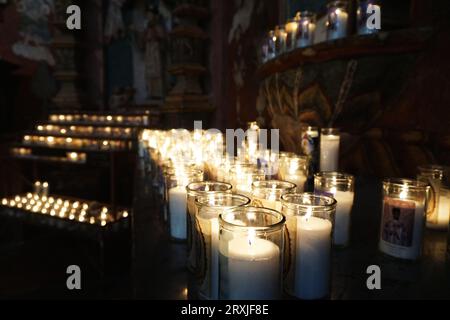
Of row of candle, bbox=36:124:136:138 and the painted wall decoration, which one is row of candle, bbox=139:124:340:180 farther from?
row of candle, bbox=36:124:136:138

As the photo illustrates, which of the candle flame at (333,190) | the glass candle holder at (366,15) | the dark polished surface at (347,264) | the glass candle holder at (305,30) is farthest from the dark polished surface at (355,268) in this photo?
the glass candle holder at (305,30)

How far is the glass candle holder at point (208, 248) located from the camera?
692 mm

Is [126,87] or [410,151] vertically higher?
[126,87]

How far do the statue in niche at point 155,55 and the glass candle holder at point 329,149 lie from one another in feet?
18.0

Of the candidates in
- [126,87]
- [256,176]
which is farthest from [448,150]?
[126,87]

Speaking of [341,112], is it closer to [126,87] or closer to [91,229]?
[91,229]

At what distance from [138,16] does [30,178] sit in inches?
159

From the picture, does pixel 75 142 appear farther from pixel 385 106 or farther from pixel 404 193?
pixel 404 193

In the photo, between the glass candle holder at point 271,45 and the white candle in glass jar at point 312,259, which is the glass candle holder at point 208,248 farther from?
the glass candle holder at point 271,45

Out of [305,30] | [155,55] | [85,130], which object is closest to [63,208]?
[85,130]

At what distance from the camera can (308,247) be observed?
692 millimetres

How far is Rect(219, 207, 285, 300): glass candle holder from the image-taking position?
1.87 feet

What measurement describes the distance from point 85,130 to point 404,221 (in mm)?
5870

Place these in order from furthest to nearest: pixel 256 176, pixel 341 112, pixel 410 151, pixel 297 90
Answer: pixel 297 90, pixel 341 112, pixel 410 151, pixel 256 176
